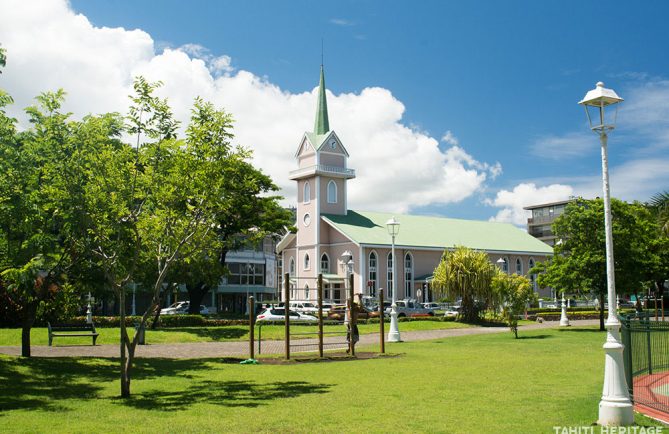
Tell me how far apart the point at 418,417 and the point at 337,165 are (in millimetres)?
54329

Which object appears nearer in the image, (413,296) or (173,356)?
(173,356)

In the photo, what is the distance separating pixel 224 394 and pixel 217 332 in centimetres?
2011

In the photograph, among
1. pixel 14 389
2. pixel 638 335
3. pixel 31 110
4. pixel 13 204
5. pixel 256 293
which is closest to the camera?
pixel 638 335

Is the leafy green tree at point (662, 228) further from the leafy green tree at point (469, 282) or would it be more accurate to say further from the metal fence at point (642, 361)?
the metal fence at point (642, 361)

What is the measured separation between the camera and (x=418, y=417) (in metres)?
10.5

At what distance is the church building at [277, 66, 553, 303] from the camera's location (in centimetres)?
6069

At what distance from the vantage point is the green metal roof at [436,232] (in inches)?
2438

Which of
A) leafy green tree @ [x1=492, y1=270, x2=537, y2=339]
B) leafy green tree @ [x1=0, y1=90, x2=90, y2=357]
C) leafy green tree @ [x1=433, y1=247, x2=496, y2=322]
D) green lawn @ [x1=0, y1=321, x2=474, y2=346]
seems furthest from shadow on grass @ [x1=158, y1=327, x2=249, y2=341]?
leafy green tree @ [x1=433, y1=247, x2=496, y2=322]

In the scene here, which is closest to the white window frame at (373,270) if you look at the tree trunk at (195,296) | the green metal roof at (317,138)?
the green metal roof at (317,138)

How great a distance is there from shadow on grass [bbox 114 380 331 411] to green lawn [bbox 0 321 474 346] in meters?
13.0

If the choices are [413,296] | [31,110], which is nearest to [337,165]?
[413,296]

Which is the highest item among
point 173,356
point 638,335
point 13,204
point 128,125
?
point 128,125

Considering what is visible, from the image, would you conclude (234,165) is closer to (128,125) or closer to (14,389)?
(128,125)

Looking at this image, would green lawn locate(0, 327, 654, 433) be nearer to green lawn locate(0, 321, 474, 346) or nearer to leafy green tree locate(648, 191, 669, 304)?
green lawn locate(0, 321, 474, 346)
